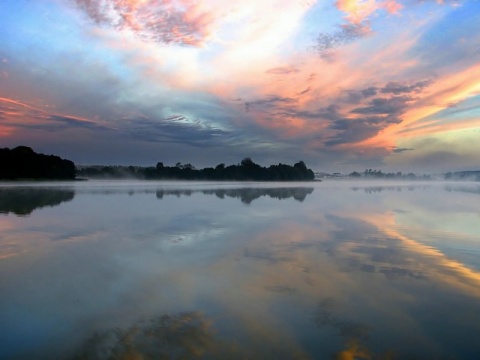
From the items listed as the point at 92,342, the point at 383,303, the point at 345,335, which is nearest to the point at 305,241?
the point at 383,303

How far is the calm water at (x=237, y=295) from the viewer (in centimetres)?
485

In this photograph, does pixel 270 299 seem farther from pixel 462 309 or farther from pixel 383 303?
pixel 462 309

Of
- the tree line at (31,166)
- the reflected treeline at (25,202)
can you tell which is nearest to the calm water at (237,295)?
the reflected treeline at (25,202)

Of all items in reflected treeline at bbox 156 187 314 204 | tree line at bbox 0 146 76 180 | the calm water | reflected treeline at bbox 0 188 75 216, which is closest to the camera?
the calm water

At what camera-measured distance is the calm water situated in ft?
15.9

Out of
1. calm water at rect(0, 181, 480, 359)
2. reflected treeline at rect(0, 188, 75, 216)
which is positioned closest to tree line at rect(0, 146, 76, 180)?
reflected treeline at rect(0, 188, 75, 216)

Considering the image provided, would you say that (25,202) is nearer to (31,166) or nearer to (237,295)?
(237,295)

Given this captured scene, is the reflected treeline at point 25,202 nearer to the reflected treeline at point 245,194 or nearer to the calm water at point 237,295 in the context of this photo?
the calm water at point 237,295

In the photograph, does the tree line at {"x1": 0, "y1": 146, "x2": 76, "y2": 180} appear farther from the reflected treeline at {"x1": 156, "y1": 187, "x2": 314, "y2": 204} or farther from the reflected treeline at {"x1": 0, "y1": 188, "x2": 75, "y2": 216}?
the reflected treeline at {"x1": 0, "y1": 188, "x2": 75, "y2": 216}

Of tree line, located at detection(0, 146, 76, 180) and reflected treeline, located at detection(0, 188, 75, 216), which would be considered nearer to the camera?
reflected treeline, located at detection(0, 188, 75, 216)

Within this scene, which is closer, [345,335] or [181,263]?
[345,335]

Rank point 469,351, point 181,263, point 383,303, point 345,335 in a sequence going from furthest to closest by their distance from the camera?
point 181,263 < point 383,303 < point 345,335 < point 469,351

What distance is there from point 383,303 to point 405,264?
324 cm

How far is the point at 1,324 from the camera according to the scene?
17.7 ft
